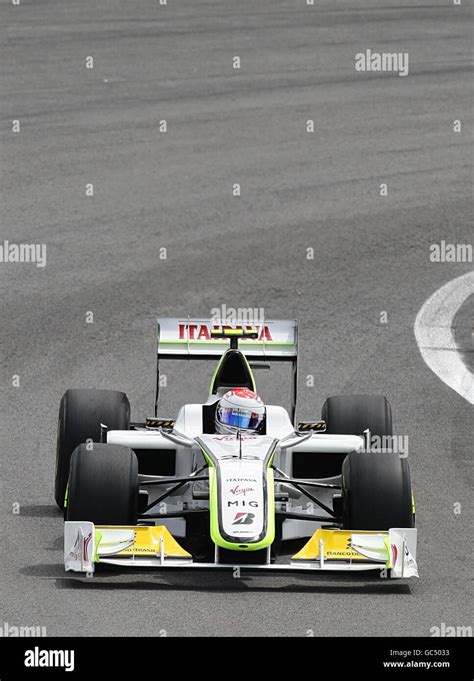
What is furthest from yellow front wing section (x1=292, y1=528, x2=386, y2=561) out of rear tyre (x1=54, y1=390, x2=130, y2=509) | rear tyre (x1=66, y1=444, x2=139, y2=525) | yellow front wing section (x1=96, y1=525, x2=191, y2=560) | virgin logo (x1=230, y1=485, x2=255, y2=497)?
rear tyre (x1=54, y1=390, x2=130, y2=509)

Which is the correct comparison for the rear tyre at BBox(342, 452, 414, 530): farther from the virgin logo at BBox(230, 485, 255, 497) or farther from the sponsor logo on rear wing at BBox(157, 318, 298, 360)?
the sponsor logo on rear wing at BBox(157, 318, 298, 360)

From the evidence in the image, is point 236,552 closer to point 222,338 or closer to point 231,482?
point 231,482

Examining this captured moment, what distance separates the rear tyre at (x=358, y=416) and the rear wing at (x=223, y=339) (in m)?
0.65

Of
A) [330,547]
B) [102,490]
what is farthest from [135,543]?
[330,547]

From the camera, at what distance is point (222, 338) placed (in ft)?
43.2

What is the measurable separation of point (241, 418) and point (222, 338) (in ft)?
5.03

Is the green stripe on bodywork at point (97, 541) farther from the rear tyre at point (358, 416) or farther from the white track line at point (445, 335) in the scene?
the white track line at point (445, 335)

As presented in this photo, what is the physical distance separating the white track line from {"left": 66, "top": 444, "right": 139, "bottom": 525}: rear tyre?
5631 millimetres

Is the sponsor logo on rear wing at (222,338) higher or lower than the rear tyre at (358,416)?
higher

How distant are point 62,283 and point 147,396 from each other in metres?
3.59

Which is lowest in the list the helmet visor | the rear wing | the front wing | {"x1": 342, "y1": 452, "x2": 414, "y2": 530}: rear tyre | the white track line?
the front wing

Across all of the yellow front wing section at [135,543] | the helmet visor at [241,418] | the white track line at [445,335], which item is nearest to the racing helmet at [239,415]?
the helmet visor at [241,418]

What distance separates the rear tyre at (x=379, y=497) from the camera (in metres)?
10.8

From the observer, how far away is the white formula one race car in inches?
412
